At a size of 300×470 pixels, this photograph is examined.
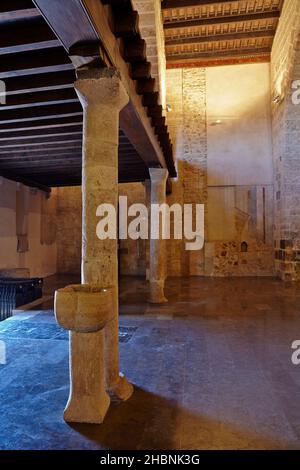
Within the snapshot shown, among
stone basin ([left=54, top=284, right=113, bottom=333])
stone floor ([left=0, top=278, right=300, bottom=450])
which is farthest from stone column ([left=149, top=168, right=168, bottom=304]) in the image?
stone basin ([left=54, top=284, right=113, bottom=333])

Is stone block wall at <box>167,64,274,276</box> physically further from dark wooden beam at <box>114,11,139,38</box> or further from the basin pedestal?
the basin pedestal

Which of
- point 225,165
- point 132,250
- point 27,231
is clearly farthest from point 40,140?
point 225,165

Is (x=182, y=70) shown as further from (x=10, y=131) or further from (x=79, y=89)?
(x=79, y=89)

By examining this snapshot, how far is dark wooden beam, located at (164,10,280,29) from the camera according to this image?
9195mm

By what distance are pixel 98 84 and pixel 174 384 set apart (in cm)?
256

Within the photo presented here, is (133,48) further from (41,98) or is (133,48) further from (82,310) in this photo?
(82,310)

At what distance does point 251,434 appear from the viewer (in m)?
2.02

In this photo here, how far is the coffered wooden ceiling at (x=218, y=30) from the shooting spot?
29.3 feet

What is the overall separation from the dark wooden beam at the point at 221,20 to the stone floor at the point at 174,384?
28.1ft

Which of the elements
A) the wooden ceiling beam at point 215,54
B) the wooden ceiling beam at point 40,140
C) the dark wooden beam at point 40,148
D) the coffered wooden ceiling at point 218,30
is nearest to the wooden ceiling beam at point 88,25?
the wooden ceiling beam at point 40,140

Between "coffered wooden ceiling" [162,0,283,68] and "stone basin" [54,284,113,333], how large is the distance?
9.34 meters
